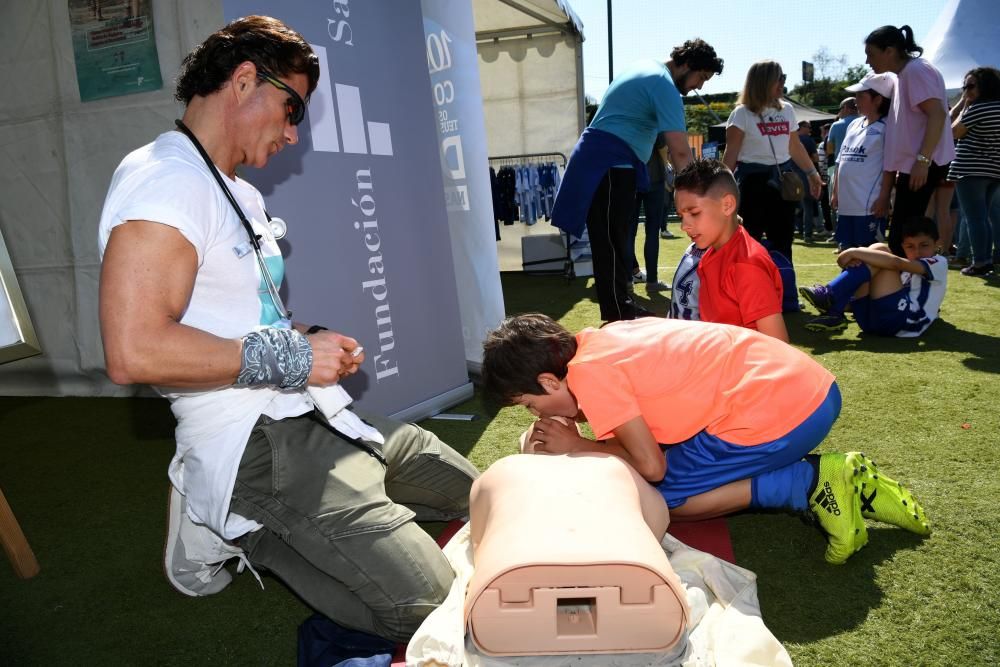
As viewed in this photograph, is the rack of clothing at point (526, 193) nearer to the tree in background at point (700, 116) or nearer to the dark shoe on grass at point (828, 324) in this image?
the dark shoe on grass at point (828, 324)

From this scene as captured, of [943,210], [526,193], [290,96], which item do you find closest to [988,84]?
[943,210]

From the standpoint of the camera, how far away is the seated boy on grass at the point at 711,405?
213cm

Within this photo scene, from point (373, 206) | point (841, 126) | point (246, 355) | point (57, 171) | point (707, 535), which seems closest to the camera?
point (246, 355)

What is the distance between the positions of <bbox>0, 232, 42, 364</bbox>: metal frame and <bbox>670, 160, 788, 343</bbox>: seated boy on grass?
288cm

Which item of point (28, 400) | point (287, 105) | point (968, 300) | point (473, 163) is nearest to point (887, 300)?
point (968, 300)

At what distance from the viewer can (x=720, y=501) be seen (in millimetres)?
2354

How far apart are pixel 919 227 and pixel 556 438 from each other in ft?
11.4

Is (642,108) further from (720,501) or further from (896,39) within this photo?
(720,501)

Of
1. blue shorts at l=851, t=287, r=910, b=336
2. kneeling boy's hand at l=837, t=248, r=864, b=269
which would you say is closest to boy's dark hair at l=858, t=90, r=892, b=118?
kneeling boy's hand at l=837, t=248, r=864, b=269

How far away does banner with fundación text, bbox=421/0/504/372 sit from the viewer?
4035 millimetres

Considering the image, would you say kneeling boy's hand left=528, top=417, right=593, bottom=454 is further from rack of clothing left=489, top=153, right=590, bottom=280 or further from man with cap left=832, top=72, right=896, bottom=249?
rack of clothing left=489, top=153, right=590, bottom=280

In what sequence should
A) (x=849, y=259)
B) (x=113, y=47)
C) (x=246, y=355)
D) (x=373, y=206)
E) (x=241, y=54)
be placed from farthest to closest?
(x=849, y=259), (x=113, y=47), (x=373, y=206), (x=241, y=54), (x=246, y=355)

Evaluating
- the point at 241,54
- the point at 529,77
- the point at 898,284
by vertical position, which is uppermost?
the point at 529,77

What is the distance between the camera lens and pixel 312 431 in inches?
80.9
